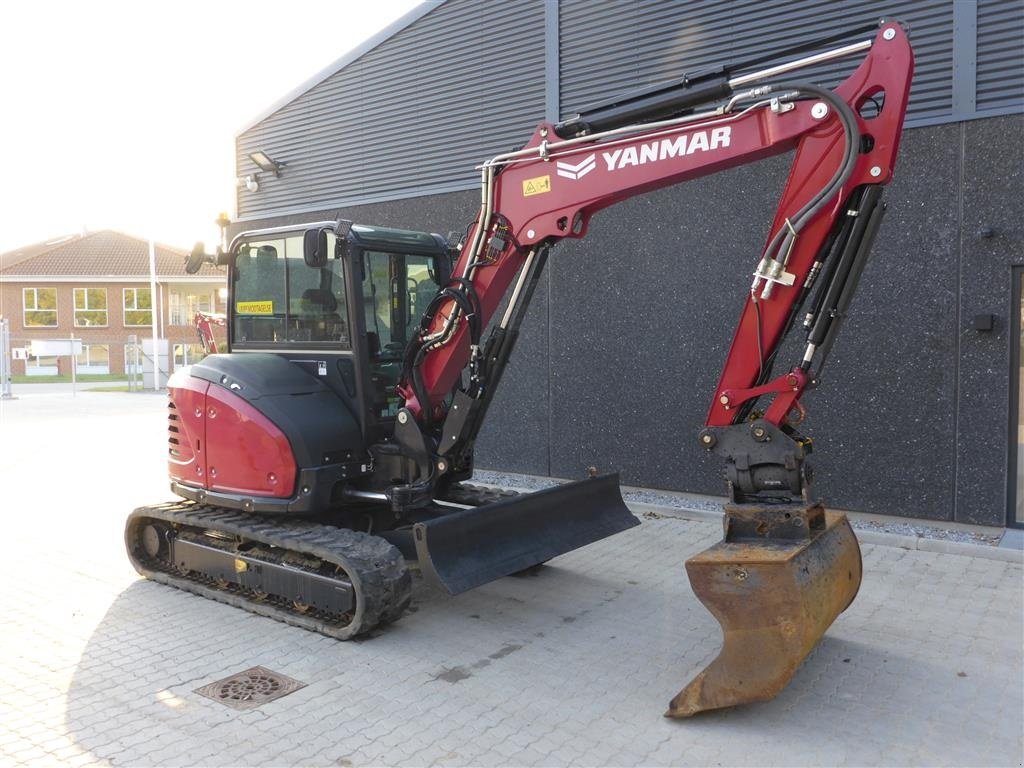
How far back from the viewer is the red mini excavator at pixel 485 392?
160 inches

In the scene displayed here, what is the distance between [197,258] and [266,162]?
6810mm

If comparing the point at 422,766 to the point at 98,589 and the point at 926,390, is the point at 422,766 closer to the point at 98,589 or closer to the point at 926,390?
the point at 98,589

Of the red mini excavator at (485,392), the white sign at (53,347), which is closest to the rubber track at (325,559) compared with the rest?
the red mini excavator at (485,392)

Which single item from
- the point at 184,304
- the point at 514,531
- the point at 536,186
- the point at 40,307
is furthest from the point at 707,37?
the point at 40,307

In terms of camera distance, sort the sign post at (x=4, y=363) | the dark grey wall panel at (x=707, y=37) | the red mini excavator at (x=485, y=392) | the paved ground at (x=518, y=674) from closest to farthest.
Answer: the paved ground at (x=518, y=674) < the red mini excavator at (x=485, y=392) < the dark grey wall panel at (x=707, y=37) < the sign post at (x=4, y=363)

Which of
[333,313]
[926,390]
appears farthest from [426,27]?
[926,390]

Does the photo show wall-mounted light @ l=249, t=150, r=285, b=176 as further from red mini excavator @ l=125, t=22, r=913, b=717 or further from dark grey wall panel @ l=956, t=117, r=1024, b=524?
dark grey wall panel @ l=956, t=117, r=1024, b=524

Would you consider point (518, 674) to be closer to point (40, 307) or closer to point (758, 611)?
point (758, 611)

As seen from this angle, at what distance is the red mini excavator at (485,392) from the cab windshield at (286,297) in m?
0.02

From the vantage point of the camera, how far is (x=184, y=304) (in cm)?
4075

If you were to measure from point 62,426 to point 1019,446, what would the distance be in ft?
53.4

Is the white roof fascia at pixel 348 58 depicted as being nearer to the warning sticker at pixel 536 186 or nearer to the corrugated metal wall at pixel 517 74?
the corrugated metal wall at pixel 517 74

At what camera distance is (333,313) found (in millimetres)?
5754

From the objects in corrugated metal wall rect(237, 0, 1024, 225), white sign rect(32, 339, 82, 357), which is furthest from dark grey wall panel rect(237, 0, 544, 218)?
white sign rect(32, 339, 82, 357)
